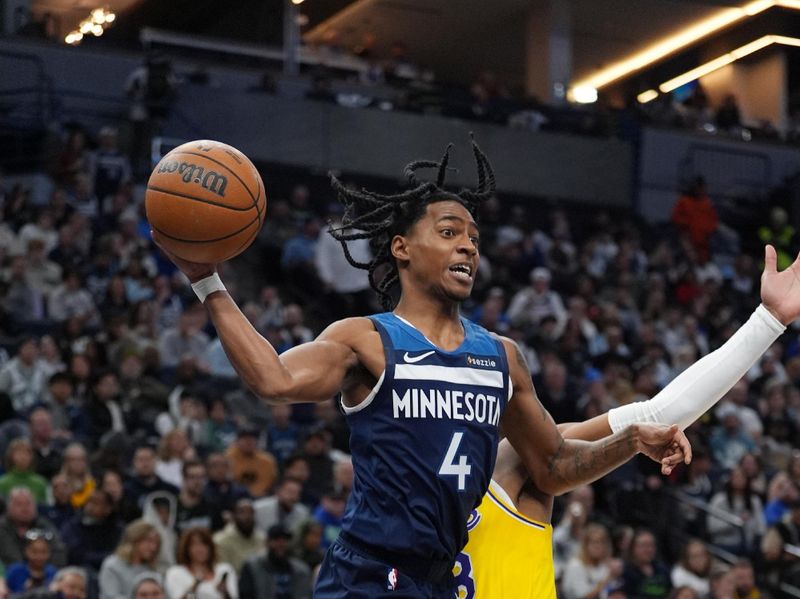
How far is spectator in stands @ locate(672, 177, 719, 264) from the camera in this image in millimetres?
19828

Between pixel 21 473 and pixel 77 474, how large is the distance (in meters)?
0.38

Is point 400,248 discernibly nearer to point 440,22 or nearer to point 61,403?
point 61,403

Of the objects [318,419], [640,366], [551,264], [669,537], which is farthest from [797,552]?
[551,264]

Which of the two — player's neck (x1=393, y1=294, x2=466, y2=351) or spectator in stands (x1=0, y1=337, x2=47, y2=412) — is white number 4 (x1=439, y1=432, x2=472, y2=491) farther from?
spectator in stands (x1=0, y1=337, x2=47, y2=412)

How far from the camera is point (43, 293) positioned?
13.2 m

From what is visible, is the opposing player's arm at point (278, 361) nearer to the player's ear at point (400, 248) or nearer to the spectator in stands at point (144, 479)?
the player's ear at point (400, 248)

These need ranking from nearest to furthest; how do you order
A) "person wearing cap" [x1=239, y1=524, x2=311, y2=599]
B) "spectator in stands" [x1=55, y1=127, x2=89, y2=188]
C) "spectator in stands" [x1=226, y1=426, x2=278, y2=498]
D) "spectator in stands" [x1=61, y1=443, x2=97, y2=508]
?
"person wearing cap" [x1=239, y1=524, x2=311, y2=599] → "spectator in stands" [x1=61, y1=443, x2=97, y2=508] → "spectator in stands" [x1=226, y1=426, x2=278, y2=498] → "spectator in stands" [x1=55, y1=127, x2=89, y2=188]

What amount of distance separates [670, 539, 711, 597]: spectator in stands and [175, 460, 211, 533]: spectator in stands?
3.94 meters

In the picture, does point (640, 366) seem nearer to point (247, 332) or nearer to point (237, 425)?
point (237, 425)

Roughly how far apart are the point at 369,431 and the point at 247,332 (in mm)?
524

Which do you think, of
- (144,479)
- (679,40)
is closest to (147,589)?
(144,479)

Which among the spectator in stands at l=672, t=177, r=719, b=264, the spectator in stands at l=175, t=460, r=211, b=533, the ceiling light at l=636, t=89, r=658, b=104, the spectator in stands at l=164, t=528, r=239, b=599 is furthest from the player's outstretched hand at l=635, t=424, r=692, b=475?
the ceiling light at l=636, t=89, r=658, b=104

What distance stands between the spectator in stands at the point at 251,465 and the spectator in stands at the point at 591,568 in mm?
2414

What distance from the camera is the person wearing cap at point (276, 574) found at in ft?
32.3
